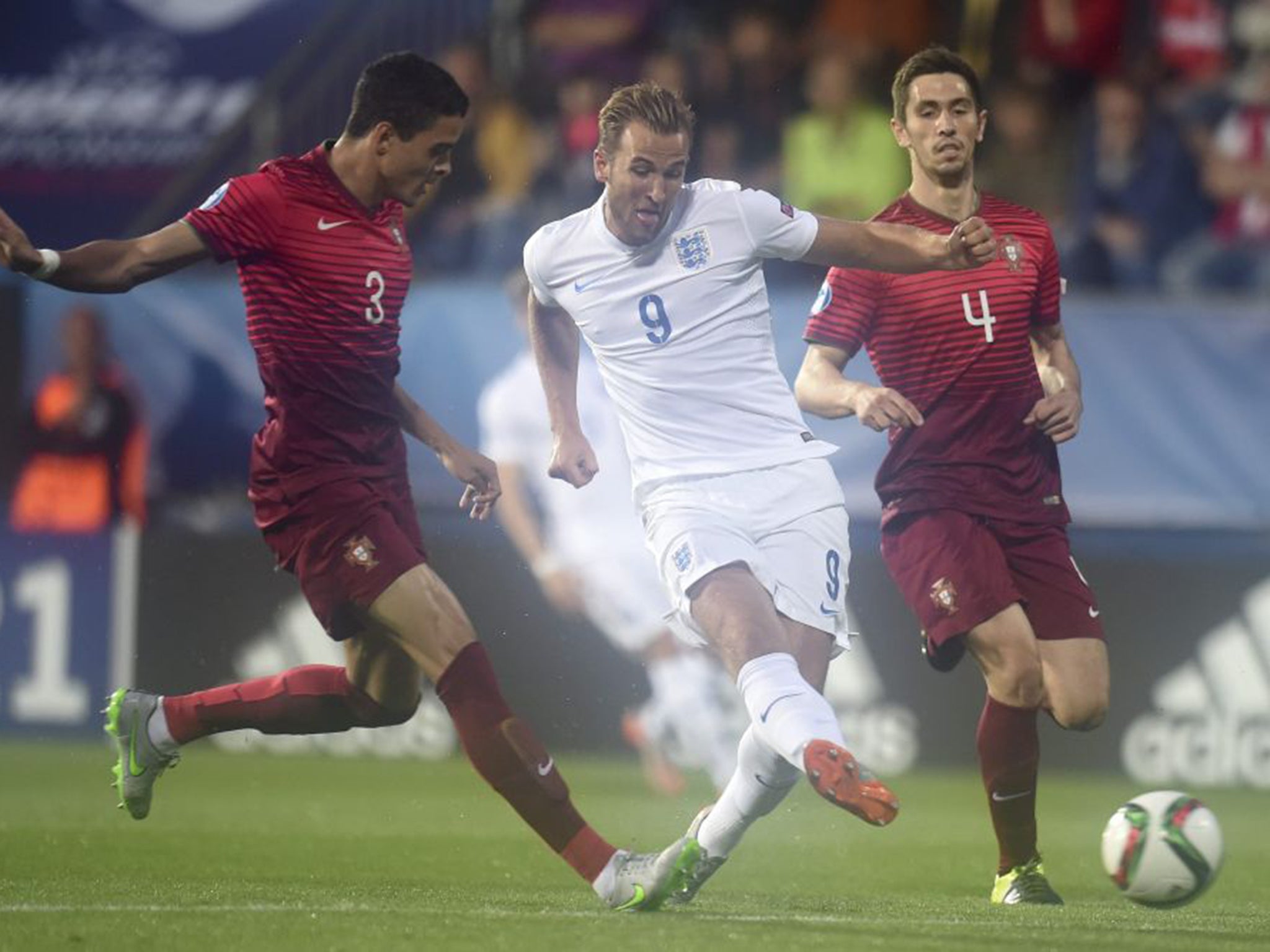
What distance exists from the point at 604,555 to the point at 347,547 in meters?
4.56

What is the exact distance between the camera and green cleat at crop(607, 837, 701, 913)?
619 cm

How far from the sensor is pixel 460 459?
22.7 ft

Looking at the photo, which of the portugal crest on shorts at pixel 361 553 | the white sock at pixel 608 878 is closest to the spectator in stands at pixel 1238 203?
the portugal crest on shorts at pixel 361 553

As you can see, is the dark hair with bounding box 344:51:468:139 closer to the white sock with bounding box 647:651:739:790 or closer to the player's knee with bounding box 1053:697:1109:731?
the player's knee with bounding box 1053:697:1109:731

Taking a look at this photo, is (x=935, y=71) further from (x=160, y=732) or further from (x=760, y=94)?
(x=760, y=94)

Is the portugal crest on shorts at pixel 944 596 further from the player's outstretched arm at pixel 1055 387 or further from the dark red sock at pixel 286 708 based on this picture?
the dark red sock at pixel 286 708

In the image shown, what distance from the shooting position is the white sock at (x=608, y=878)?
6246mm

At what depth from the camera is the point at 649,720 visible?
10.7m

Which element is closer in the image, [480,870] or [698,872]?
[698,872]

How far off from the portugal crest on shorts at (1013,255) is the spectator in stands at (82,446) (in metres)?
5.87

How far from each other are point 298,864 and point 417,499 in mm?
4231

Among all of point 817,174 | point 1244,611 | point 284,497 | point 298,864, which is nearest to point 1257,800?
point 1244,611

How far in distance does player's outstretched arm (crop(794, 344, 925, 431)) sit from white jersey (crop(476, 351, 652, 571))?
141 inches

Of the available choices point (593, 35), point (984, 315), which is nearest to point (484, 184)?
point (593, 35)
